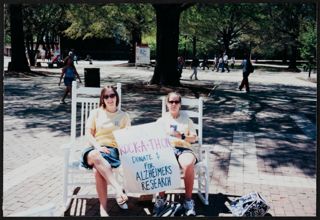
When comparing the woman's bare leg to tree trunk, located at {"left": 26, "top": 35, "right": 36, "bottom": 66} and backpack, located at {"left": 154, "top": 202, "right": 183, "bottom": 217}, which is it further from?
tree trunk, located at {"left": 26, "top": 35, "right": 36, "bottom": 66}

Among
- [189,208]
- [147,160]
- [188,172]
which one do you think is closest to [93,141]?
[147,160]

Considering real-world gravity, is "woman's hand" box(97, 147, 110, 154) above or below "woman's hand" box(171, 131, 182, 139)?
below

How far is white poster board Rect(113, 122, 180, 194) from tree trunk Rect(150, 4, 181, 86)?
13790 millimetres

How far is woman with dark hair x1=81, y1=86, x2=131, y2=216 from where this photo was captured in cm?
486

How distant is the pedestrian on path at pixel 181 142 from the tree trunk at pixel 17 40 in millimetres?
22088

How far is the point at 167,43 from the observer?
60.7 feet

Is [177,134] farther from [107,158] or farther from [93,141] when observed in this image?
[93,141]

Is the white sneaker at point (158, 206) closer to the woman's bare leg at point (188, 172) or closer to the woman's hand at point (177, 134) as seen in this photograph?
the woman's bare leg at point (188, 172)

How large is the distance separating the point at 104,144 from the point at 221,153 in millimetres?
3366

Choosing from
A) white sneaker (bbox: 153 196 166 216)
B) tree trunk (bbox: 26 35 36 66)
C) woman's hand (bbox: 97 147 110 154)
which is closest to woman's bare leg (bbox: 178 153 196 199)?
white sneaker (bbox: 153 196 166 216)

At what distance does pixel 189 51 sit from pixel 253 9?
40.7 metres

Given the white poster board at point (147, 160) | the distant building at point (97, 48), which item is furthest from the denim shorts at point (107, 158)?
the distant building at point (97, 48)

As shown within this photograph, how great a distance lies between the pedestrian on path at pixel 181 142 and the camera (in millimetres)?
4992

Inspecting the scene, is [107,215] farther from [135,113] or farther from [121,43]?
Result: [121,43]
